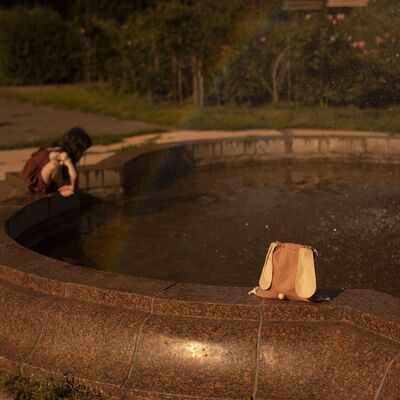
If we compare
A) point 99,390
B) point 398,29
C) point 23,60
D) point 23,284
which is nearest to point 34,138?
point 398,29

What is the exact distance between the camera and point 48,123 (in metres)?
17.4

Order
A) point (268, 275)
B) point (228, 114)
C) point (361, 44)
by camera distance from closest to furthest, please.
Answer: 1. point (268, 275)
2. point (361, 44)
3. point (228, 114)

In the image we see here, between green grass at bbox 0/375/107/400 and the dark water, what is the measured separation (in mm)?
2051

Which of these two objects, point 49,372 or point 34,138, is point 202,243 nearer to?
point 49,372

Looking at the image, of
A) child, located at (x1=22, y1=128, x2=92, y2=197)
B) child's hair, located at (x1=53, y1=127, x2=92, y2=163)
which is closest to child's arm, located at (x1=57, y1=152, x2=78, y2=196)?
child, located at (x1=22, y1=128, x2=92, y2=197)

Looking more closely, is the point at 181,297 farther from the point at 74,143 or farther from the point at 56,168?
the point at 74,143

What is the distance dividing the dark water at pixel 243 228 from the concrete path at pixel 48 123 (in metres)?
5.06

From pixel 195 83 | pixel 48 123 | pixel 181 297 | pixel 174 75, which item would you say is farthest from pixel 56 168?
pixel 174 75

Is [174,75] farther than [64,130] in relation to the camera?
Yes

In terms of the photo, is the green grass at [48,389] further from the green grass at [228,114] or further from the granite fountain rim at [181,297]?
the green grass at [228,114]

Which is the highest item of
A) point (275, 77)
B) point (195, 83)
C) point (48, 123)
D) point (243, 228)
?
point (275, 77)

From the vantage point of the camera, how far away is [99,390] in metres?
4.77

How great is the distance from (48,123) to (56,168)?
9335 millimetres

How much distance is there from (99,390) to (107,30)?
2154cm
